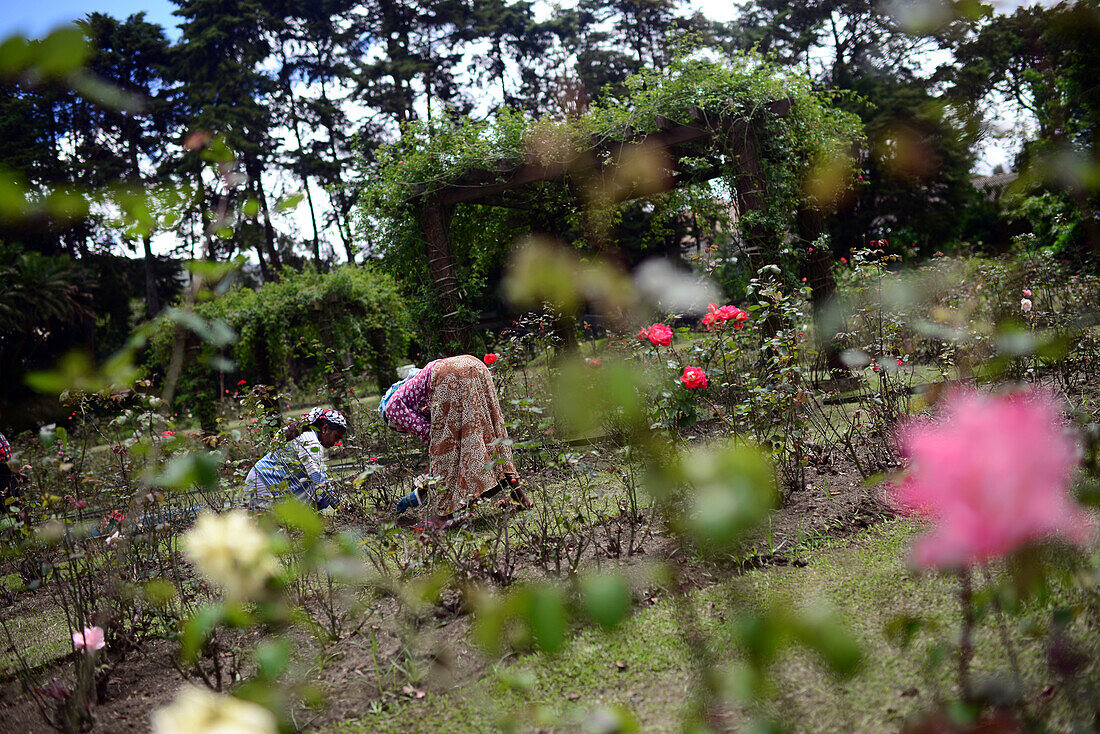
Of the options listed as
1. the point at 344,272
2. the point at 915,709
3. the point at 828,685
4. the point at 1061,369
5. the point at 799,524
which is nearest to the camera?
the point at 915,709

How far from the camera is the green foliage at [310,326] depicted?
9156 mm

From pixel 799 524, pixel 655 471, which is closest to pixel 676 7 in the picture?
pixel 799 524

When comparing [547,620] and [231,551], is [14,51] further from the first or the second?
[547,620]

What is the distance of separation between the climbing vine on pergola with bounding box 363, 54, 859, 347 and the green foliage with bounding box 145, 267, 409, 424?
2003 millimetres

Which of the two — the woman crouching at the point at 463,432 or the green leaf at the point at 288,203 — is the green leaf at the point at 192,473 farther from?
the woman crouching at the point at 463,432

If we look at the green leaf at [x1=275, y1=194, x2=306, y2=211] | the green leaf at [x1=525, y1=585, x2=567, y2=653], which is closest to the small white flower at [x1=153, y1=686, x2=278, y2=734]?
the green leaf at [x1=525, y1=585, x2=567, y2=653]

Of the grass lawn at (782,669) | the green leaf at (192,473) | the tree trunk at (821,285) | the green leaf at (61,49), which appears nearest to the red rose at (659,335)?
the grass lawn at (782,669)

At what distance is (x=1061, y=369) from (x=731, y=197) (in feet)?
10.7

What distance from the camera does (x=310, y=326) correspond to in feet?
31.7

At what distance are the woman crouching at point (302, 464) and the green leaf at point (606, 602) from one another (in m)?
2.60

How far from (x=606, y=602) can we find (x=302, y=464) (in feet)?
10.0

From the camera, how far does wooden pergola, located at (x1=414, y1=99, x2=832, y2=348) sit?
6.14 m

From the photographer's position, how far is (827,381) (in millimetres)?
6352

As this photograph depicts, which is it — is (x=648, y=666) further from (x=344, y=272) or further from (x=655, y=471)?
(x=344, y=272)
